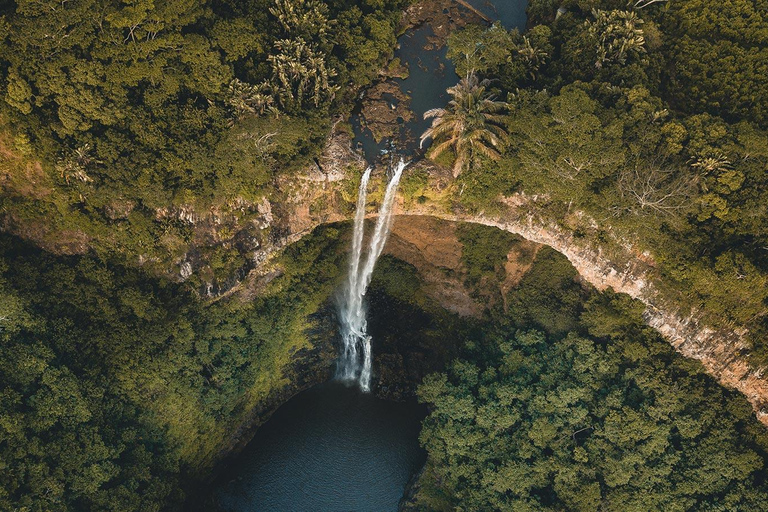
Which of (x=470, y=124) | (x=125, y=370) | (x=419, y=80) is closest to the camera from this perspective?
(x=125, y=370)

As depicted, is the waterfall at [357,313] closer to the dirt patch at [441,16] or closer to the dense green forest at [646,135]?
the dense green forest at [646,135]

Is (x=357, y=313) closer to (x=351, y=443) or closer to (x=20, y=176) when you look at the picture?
(x=351, y=443)

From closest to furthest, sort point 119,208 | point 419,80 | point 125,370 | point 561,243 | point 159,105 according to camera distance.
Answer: point 159,105 → point 119,208 → point 125,370 → point 561,243 → point 419,80

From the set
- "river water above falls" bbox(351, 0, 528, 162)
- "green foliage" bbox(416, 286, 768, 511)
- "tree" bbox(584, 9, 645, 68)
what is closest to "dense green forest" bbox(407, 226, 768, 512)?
"green foliage" bbox(416, 286, 768, 511)

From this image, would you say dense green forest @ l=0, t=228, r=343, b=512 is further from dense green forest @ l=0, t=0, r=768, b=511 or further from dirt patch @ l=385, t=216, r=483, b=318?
dirt patch @ l=385, t=216, r=483, b=318

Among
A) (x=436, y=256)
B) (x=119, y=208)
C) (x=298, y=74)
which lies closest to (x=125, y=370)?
(x=119, y=208)

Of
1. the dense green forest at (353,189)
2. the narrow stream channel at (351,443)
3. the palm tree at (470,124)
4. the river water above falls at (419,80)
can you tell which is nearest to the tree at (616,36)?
the dense green forest at (353,189)
